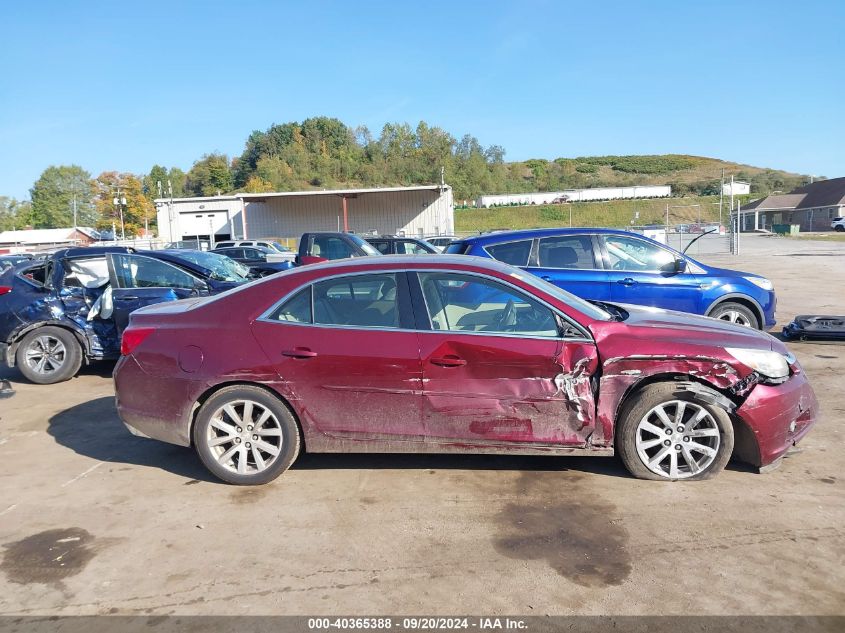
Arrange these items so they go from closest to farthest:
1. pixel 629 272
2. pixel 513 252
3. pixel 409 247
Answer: pixel 629 272, pixel 513 252, pixel 409 247

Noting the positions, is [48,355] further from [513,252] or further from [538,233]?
[538,233]

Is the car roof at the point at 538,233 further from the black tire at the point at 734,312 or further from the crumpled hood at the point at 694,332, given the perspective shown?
the crumpled hood at the point at 694,332

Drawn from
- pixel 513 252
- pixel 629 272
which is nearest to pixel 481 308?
pixel 513 252

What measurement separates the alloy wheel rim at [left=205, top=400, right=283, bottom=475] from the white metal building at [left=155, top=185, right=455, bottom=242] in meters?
49.7

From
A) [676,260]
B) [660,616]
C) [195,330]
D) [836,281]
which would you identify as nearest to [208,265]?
[195,330]

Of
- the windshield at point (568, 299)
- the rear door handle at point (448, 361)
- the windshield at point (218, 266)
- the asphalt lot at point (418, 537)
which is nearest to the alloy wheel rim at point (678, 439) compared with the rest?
the asphalt lot at point (418, 537)

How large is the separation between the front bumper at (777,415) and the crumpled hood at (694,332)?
0.30m

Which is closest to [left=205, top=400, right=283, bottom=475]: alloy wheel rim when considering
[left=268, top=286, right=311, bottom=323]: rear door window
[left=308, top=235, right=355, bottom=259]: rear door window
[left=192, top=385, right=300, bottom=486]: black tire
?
[left=192, top=385, right=300, bottom=486]: black tire

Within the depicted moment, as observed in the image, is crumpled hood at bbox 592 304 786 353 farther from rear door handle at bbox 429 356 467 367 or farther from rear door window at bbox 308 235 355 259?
rear door window at bbox 308 235 355 259

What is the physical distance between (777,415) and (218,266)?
7.69 m

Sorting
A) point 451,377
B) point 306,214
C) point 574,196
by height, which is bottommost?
point 451,377

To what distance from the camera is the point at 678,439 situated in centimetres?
439

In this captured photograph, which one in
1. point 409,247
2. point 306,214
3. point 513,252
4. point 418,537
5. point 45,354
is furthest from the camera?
point 306,214

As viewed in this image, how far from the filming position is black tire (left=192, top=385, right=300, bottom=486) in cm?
452
